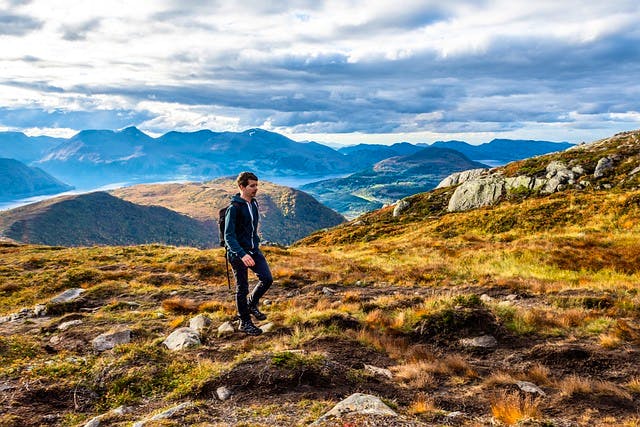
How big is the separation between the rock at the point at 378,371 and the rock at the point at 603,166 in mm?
55739

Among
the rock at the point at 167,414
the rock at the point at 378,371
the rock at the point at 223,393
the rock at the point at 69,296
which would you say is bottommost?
the rock at the point at 69,296

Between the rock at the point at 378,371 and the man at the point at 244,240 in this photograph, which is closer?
the rock at the point at 378,371

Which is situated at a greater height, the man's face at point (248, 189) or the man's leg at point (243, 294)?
the man's face at point (248, 189)

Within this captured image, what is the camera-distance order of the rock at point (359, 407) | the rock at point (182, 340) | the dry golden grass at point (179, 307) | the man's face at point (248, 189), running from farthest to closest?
the dry golden grass at point (179, 307), the man's face at point (248, 189), the rock at point (182, 340), the rock at point (359, 407)

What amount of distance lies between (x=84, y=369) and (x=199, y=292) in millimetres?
8920

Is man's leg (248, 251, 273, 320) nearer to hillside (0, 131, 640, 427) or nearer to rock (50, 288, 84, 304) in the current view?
hillside (0, 131, 640, 427)

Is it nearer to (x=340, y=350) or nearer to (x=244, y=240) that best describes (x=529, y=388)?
(x=340, y=350)

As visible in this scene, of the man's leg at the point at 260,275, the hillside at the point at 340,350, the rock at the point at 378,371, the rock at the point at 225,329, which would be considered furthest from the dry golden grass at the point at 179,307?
the rock at the point at 378,371

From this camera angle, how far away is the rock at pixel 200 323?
36.0ft

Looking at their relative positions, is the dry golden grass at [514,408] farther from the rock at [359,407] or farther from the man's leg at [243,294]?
the man's leg at [243,294]

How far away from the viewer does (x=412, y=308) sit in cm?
1223

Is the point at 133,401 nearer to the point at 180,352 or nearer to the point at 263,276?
the point at 180,352

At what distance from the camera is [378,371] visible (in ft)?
26.9

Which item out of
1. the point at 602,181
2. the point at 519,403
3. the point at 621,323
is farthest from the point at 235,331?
the point at 602,181
